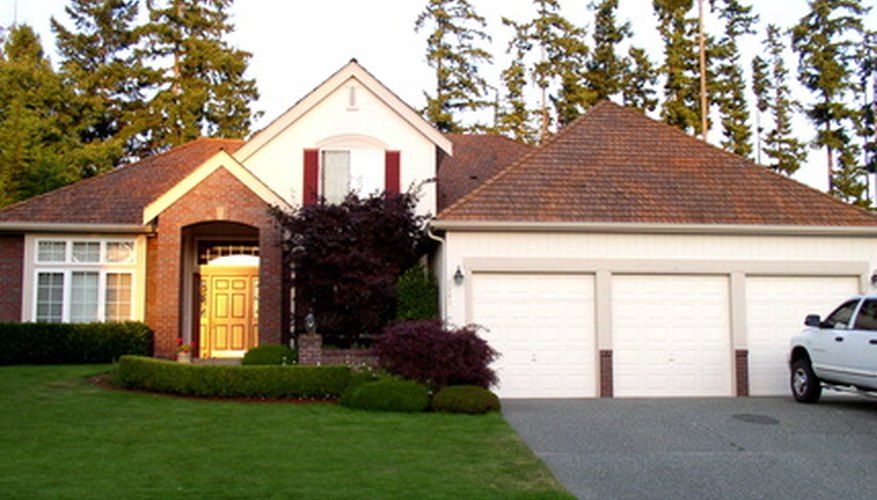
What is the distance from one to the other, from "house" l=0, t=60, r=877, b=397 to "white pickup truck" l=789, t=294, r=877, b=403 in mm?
1789

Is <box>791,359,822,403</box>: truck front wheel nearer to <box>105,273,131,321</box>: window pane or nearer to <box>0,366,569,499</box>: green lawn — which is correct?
<box>0,366,569,499</box>: green lawn

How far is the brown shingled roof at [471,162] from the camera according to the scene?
22.3 metres

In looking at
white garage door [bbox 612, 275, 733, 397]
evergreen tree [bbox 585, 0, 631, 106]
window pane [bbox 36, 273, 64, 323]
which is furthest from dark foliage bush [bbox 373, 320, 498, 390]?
evergreen tree [bbox 585, 0, 631, 106]

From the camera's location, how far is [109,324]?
722 inches

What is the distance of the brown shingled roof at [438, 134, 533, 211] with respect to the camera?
22266mm

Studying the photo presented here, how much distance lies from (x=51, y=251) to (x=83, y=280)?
1.02 meters

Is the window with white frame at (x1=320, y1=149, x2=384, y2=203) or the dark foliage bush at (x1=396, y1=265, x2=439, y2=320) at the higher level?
the window with white frame at (x1=320, y1=149, x2=384, y2=203)

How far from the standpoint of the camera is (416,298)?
15.9 metres

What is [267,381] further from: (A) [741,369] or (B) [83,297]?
(A) [741,369]

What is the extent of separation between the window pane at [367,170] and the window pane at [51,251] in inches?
282

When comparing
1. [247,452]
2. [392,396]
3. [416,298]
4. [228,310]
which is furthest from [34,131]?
[247,452]

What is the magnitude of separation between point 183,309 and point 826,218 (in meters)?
14.3

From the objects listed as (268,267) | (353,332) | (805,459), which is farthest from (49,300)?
(805,459)

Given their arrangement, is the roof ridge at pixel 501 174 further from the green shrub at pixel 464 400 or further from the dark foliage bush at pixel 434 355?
the green shrub at pixel 464 400
